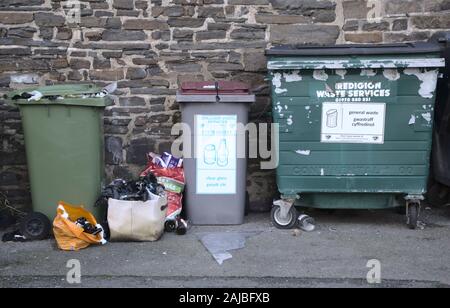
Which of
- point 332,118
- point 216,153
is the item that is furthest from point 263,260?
point 332,118

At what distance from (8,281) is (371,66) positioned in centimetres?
331

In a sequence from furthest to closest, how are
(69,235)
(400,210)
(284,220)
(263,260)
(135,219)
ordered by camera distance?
(400,210)
(284,220)
(135,219)
(69,235)
(263,260)

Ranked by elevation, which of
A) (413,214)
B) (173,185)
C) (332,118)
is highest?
(332,118)

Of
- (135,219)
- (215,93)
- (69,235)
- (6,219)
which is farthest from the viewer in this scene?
(6,219)

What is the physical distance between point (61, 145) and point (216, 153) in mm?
1337

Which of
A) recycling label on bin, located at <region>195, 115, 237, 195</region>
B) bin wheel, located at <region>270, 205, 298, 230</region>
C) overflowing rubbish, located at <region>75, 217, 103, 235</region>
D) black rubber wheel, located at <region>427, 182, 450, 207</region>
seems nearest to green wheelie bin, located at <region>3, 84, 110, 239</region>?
overflowing rubbish, located at <region>75, 217, 103, 235</region>

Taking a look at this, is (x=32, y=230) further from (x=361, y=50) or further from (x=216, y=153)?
(x=361, y=50)

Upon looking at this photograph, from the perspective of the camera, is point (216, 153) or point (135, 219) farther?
point (216, 153)

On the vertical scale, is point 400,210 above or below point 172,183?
below

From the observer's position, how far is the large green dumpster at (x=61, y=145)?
17.7 feet

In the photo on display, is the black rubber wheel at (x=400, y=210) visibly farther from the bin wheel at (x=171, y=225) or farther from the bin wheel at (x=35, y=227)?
the bin wheel at (x=35, y=227)

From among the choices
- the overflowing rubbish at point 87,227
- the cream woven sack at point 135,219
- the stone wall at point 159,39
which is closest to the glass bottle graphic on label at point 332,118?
the stone wall at point 159,39

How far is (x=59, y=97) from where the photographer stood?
539 cm

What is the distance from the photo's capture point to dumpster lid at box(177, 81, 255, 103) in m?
5.55
